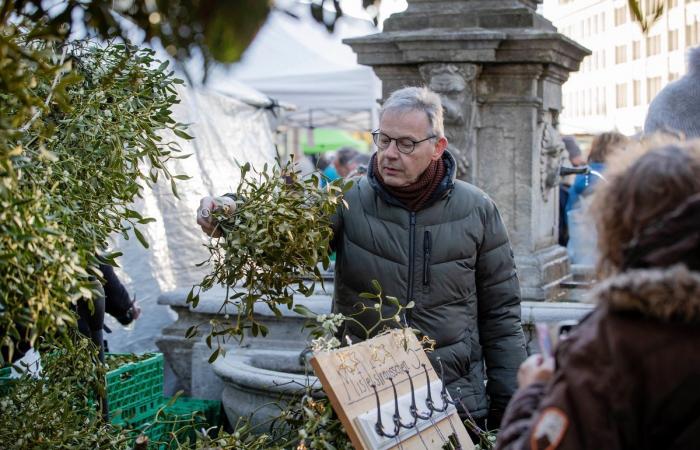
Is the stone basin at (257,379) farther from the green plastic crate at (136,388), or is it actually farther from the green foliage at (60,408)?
the green foliage at (60,408)

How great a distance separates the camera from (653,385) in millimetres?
1678

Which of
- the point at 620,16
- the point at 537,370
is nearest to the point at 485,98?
the point at 537,370

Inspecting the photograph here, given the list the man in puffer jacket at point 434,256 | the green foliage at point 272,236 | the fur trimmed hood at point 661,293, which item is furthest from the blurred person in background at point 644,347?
the man in puffer jacket at point 434,256

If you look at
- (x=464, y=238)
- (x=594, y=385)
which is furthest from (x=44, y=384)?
(x=594, y=385)

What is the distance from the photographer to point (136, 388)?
462cm

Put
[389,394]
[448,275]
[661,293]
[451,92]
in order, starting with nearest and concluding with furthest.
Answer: [661,293], [389,394], [448,275], [451,92]

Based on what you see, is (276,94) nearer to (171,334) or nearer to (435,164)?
(171,334)

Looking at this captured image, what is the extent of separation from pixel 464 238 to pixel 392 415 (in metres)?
1.00

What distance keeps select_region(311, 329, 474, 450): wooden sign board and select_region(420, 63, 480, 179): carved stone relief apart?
3.19 m

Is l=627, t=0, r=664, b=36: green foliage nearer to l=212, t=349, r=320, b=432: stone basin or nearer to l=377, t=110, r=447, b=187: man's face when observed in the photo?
l=377, t=110, r=447, b=187: man's face

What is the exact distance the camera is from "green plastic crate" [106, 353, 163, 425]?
444 cm

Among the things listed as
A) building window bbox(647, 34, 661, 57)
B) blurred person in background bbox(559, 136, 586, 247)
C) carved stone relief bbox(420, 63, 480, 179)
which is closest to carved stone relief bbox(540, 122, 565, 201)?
carved stone relief bbox(420, 63, 480, 179)

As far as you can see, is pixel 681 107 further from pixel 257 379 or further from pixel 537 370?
pixel 537 370

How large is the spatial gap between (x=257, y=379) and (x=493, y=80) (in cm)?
230
